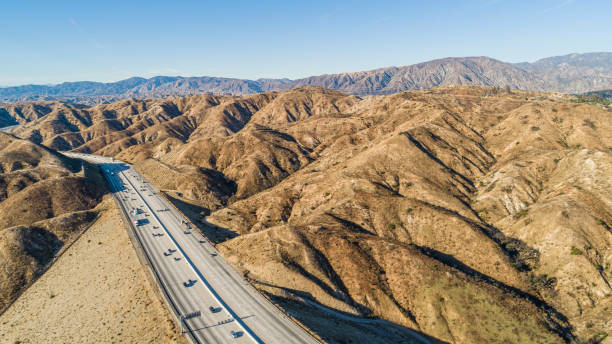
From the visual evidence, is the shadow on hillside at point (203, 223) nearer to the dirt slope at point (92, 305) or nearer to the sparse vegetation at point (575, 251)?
the dirt slope at point (92, 305)

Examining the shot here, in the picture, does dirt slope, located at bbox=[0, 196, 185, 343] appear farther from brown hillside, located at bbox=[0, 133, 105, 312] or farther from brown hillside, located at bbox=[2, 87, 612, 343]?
brown hillside, located at bbox=[2, 87, 612, 343]

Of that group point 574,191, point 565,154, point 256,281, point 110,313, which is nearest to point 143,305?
point 110,313

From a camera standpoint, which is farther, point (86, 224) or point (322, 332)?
point (86, 224)

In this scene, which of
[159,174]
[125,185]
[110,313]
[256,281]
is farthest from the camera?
[159,174]

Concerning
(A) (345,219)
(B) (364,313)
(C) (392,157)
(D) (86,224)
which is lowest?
(B) (364,313)

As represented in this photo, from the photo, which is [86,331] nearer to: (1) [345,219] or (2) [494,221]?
(1) [345,219]

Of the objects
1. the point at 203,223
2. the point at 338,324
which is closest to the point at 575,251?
the point at 338,324

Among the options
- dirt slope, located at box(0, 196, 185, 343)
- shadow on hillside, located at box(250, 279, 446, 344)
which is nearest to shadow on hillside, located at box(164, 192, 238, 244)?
dirt slope, located at box(0, 196, 185, 343)
